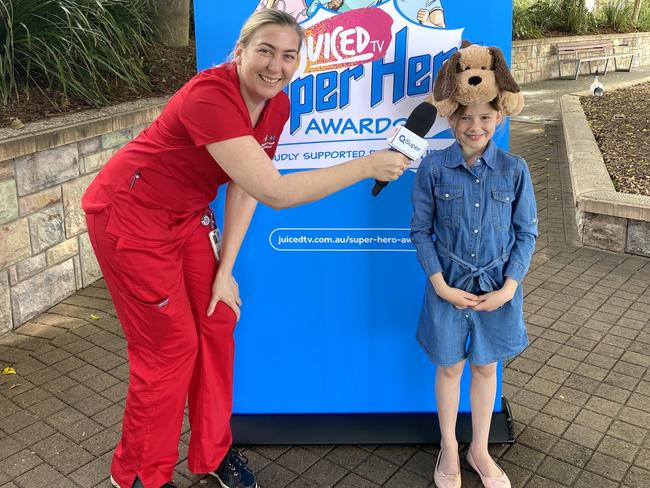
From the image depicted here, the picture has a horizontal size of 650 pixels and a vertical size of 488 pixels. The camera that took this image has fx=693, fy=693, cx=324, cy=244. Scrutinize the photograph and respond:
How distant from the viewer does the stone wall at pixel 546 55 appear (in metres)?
14.9

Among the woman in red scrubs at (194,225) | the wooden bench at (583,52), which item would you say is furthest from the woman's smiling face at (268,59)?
the wooden bench at (583,52)

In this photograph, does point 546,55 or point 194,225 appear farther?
point 546,55

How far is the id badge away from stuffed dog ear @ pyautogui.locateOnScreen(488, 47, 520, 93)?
1166 mm

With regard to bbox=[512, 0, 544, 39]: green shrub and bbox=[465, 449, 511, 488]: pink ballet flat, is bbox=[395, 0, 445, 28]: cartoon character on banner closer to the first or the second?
bbox=[465, 449, 511, 488]: pink ballet flat

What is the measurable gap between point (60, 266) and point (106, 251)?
2.50 metres

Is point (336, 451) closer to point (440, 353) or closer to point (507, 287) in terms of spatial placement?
point (440, 353)

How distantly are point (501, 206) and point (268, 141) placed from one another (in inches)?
34.0

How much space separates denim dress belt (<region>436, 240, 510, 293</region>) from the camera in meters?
2.49

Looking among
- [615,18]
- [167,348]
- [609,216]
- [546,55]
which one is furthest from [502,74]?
[615,18]

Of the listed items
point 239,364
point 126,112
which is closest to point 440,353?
point 239,364

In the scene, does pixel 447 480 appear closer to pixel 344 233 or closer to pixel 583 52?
pixel 344 233

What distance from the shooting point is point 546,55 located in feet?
51.3

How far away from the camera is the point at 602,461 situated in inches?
116

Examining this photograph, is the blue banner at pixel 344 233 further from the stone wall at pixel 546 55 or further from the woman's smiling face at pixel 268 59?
the stone wall at pixel 546 55
